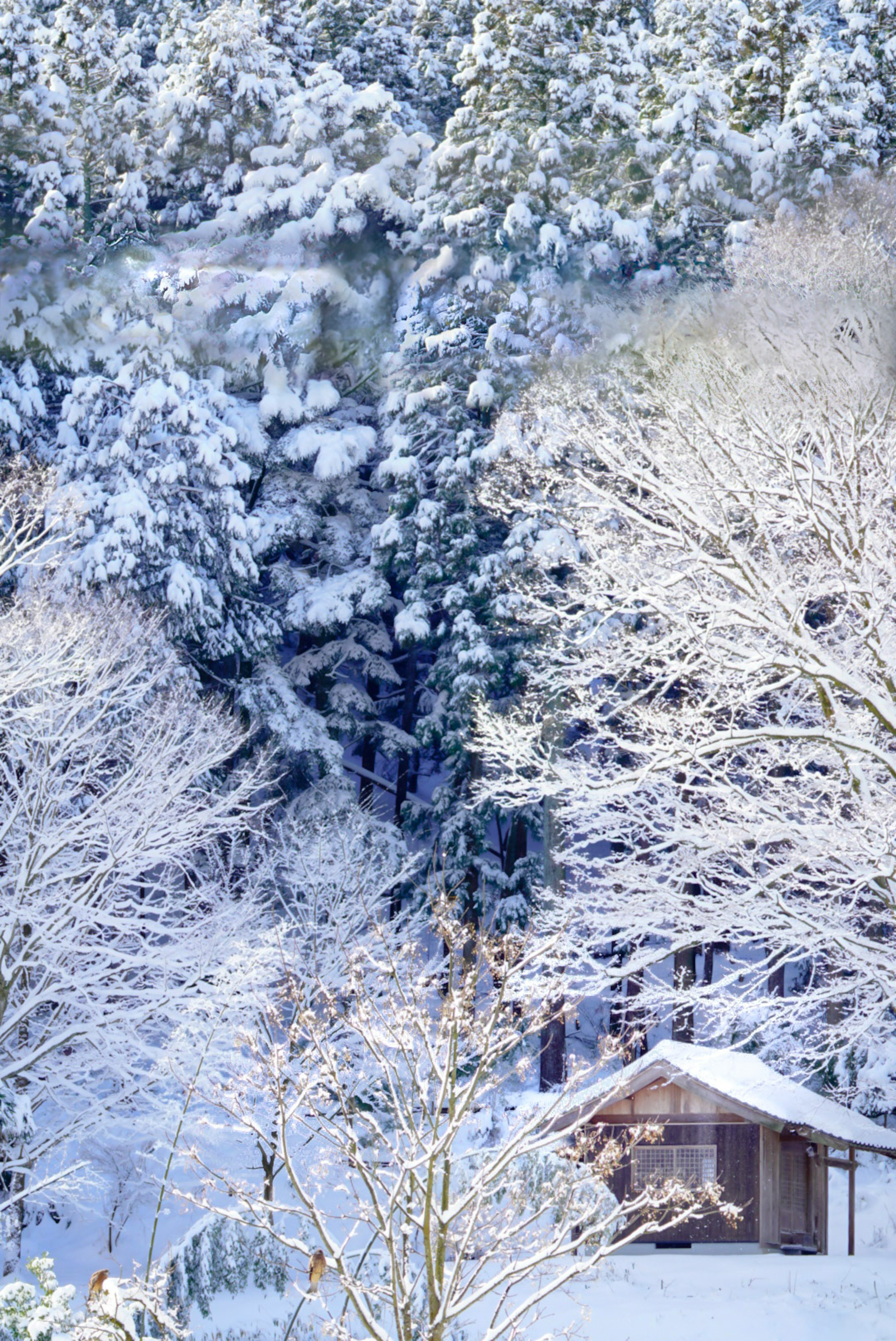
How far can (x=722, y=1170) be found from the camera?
63.3 feet

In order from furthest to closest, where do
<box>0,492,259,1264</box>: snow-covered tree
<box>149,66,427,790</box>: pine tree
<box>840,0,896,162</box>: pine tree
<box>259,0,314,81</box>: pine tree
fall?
<box>259,0,314,81</box>: pine tree
<box>149,66,427,790</box>: pine tree
<box>840,0,896,162</box>: pine tree
<box>0,492,259,1264</box>: snow-covered tree

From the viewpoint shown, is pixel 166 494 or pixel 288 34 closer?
pixel 166 494

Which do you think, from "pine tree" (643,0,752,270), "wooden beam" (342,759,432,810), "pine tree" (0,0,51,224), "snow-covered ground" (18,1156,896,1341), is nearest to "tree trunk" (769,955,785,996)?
"snow-covered ground" (18,1156,896,1341)

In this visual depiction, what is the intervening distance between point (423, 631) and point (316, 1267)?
19.1 meters

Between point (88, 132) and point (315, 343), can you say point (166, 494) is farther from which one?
point (88, 132)

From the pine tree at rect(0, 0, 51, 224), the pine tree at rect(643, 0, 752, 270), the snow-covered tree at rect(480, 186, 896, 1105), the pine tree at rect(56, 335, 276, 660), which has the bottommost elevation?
the snow-covered tree at rect(480, 186, 896, 1105)

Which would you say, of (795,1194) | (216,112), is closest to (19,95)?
(216,112)

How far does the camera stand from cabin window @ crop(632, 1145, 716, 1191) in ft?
63.4

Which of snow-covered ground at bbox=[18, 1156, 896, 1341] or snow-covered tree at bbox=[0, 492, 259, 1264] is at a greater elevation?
snow-covered tree at bbox=[0, 492, 259, 1264]

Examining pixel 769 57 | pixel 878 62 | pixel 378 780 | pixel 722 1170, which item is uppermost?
pixel 769 57

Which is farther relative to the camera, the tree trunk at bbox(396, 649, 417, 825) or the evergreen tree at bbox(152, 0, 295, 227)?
the tree trunk at bbox(396, 649, 417, 825)

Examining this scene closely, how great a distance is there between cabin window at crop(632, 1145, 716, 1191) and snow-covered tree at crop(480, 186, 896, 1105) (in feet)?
13.1

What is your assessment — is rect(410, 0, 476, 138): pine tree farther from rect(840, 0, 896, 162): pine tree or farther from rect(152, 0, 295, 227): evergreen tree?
rect(840, 0, 896, 162): pine tree

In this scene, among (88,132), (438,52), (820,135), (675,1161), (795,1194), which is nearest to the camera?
(675,1161)
